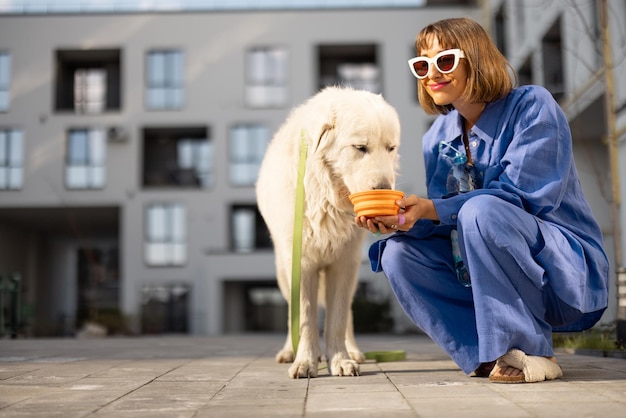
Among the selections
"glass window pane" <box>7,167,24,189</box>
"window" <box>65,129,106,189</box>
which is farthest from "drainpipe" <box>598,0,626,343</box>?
"glass window pane" <box>7,167,24,189</box>

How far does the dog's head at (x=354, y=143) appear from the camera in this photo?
337 centimetres

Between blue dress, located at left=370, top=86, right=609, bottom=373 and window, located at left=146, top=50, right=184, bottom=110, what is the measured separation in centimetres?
2182

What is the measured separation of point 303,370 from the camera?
3.44 meters

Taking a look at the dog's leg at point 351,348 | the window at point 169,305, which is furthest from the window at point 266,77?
the dog's leg at point 351,348

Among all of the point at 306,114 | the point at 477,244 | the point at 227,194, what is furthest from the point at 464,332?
the point at 227,194

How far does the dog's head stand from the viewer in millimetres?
3367

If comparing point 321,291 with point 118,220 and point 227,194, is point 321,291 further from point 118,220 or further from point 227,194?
A: point 118,220

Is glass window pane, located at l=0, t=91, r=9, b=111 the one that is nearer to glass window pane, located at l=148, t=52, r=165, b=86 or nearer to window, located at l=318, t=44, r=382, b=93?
glass window pane, located at l=148, t=52, r=165, b=86

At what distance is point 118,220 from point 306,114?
23564 mm

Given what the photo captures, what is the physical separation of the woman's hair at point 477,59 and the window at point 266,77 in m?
21.1

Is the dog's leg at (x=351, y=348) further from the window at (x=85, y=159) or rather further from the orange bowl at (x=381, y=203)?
the window at (x=85, y=159)

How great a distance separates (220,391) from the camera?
295cm

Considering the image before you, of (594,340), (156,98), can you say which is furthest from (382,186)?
(156,98)

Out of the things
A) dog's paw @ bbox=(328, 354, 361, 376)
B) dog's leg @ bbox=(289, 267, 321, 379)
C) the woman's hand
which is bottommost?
dog's paw @ bbox=(328, 354, 361, 376)
